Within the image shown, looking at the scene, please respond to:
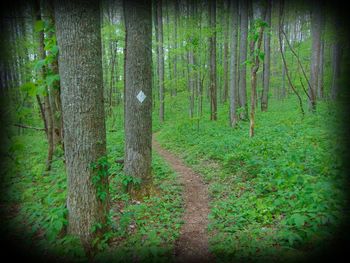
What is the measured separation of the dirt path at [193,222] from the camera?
11.0 ft

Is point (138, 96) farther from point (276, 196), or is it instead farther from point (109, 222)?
point (276, 196)

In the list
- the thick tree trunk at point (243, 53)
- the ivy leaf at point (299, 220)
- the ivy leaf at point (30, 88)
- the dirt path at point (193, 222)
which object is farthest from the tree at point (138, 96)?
the thick tree trunk at point (243, 53)

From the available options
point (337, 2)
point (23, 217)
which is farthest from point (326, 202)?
point (23, 217)

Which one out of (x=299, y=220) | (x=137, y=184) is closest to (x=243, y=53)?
(x=137, y=184)

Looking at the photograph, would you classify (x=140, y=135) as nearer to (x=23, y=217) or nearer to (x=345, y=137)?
(x=23, y=217)

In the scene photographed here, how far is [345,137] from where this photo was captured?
287 centimetres

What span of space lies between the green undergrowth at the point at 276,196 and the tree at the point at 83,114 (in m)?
1.98

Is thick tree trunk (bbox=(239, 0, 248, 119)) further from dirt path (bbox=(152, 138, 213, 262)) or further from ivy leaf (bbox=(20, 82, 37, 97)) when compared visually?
ivy leaf (bbox=(20, 82, 37, 97))

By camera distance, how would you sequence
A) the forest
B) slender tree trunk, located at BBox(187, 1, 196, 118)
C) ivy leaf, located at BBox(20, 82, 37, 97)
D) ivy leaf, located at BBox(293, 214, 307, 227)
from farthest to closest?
slender tree trunk, located at BBox(187, 1, 196, 118), ivy leaf, located at BBox(293, 214, 307, 227), the forest, ivy leaf, located at BBox(20, 82, 37, 97)

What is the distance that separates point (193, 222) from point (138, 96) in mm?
2882

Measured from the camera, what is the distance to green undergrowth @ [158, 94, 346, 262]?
287cm

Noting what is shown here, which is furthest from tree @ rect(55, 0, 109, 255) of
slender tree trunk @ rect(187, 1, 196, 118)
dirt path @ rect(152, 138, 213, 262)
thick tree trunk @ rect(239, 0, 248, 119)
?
slender tree trunk @ rect(187, 1, 196, 118)

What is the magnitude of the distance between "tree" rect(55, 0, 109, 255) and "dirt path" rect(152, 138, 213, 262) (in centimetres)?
136

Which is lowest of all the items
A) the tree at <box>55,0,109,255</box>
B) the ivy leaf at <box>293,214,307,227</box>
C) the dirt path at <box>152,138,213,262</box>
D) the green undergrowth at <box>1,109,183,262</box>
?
the dirt path at <box>152,138,213,262</box>
